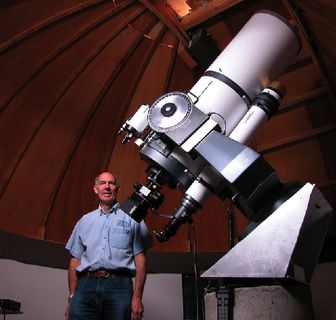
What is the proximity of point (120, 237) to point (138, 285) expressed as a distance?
0.35 meters

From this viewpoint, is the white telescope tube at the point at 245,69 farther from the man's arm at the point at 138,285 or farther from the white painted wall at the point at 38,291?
the white painted wall at the point at 38,291

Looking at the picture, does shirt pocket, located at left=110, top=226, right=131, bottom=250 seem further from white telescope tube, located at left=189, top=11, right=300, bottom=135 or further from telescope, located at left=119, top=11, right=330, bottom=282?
white telescope tube, located at left=189, top=11, right=300, bottom=135

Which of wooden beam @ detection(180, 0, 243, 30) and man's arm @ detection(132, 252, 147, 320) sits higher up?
wooden beam @ detection(180, 0, 243, 30)

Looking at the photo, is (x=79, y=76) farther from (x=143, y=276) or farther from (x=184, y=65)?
(x=143, y=276)

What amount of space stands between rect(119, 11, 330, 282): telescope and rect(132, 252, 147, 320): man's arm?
2.36ft

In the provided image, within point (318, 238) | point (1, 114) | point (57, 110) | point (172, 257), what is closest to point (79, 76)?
point (57, 110)

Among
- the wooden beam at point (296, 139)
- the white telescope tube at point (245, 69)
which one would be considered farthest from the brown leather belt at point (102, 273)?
the wooden beam at point (296, 139)

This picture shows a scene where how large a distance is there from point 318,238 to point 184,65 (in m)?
3.01

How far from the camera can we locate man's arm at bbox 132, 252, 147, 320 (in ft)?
9.29

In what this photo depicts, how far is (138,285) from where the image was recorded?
294cm

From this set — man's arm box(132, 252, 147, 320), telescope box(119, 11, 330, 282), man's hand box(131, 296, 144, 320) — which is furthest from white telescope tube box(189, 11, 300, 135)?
man's hand box(131, 296, 144, 320)

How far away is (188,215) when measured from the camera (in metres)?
2.33

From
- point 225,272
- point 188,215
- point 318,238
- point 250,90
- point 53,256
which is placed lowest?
point 225,272

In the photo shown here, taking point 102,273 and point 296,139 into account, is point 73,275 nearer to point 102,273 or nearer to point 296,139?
point 102,273
